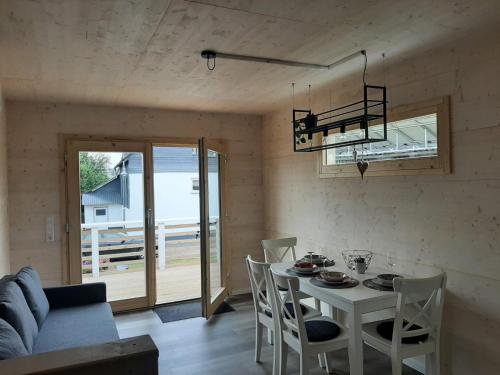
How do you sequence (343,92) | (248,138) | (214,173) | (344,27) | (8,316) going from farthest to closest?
(248,138) → (214,173) → (343,92) → (344,27) → (8,316)

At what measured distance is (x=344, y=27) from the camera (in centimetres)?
236

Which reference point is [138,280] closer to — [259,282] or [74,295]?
[74,295]

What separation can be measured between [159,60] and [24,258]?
2770 mm

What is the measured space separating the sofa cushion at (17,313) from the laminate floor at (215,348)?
1123 millimetres

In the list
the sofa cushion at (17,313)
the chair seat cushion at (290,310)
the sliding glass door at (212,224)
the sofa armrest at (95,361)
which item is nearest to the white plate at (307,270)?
the chair seat cushion at (290,310)

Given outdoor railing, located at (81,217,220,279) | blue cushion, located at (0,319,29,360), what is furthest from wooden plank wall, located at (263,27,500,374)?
blue cushion, located at (0,319,29,360)

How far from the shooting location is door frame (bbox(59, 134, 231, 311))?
4285mm

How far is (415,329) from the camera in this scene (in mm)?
2557

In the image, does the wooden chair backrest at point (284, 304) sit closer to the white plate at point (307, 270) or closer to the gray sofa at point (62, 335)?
the white plate at point (307, 270)

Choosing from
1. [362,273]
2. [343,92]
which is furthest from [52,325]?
[343,92]

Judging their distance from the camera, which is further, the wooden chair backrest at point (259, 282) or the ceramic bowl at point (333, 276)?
the wooden chair backrest at point (259, 282)

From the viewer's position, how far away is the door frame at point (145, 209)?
14.1 feet

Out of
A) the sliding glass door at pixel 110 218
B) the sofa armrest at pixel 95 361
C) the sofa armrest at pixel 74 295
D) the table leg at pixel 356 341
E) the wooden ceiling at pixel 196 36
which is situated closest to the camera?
the sofa armrest at pixel 95 361

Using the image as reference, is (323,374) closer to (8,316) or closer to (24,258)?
(8,316)
